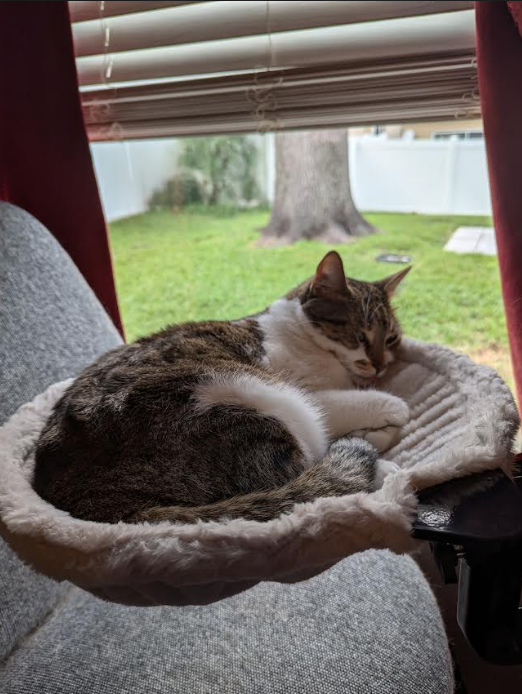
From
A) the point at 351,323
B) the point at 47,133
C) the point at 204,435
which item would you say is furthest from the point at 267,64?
the point at 204,435

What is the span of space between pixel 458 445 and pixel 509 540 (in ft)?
0.67

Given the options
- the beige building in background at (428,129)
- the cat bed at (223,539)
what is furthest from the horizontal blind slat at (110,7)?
the cat bed at (223,539)

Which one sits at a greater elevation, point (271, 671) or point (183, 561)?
point (183, 561)

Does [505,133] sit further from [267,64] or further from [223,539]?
[223,539]

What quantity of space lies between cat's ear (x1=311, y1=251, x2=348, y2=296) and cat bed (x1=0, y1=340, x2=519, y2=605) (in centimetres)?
53

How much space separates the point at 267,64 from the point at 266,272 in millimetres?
740

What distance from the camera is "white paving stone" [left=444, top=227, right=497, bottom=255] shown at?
67.9 inches

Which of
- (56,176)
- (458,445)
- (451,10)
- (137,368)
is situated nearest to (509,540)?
(458,445)

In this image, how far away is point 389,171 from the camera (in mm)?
1809

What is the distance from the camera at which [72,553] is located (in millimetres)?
750

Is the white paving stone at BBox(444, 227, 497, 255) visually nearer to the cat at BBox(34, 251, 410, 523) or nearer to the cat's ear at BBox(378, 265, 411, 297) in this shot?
the cat's ear at BBox(378, 265, 411, 297)

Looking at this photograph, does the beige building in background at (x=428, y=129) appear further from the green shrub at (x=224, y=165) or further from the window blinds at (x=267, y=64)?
the green shrub at (x=224, y=165)

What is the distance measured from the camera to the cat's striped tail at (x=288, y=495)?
80 centimetres

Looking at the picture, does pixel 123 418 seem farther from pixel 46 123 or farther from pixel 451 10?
pixel 451 10
